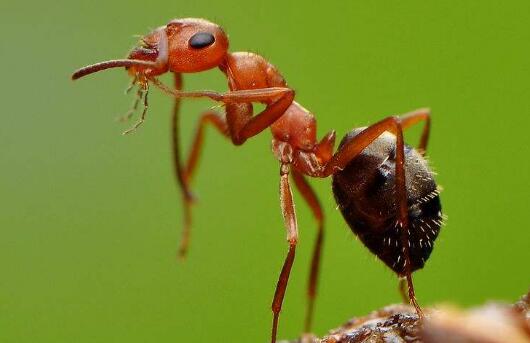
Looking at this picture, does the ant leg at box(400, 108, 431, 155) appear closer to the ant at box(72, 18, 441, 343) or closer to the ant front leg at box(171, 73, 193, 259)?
the ant at box(72, 18, 441, 343)

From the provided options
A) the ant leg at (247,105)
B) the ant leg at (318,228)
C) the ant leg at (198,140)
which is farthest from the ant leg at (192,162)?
the ant leg at (318,228)

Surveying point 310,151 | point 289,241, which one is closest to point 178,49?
point 310,151

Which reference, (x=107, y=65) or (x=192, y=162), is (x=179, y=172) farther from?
(x=107, y=65)

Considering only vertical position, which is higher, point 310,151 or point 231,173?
point 310,151

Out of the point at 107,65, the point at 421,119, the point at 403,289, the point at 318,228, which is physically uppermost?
the point at 107,65

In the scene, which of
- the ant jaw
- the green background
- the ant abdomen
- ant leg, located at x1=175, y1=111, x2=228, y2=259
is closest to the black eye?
the ant jaw

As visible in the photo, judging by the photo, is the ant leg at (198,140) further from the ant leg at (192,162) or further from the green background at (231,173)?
the green background at (231,173)

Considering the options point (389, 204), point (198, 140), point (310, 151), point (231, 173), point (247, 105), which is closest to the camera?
point (389, 204)
